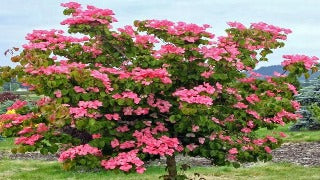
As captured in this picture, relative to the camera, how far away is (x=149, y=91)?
816 centimetres

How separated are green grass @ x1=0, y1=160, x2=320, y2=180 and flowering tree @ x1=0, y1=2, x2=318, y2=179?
675 centimetres

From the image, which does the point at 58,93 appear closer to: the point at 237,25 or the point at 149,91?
the point at 149,91

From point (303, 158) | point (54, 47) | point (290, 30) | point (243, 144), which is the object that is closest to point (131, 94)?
point (54, 47)

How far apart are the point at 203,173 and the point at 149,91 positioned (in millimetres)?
9831

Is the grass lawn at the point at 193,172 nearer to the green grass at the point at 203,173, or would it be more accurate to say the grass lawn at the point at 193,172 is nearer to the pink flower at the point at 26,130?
the green grass at the point at 203,173

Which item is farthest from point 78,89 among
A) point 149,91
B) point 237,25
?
point 237,25

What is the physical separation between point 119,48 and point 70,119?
7.40ft

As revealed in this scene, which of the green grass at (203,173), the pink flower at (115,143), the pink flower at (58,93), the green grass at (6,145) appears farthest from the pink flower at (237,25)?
the green grass at (6,145)

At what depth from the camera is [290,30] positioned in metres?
10.4

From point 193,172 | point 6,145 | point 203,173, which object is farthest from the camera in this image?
point 6,145

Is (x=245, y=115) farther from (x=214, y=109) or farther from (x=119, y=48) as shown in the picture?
(x=119, y=48)

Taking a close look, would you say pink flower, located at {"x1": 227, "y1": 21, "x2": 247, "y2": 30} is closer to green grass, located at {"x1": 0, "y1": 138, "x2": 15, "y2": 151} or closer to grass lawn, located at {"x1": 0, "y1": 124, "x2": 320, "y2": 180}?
grass lawn, located at {"x1": 0, "y1": 124, "x2": 320, "y2": 180}

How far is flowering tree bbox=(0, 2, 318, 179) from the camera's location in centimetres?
818

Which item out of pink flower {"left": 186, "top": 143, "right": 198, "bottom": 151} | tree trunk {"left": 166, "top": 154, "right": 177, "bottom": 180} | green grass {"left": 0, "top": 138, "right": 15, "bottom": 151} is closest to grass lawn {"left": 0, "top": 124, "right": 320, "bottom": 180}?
tree trunk {"left": 166, "top": 154, "right": 177, "bottom": 180}
